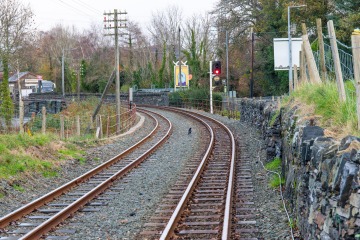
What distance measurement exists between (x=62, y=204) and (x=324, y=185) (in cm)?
634

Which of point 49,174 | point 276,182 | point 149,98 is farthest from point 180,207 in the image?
point 149,98

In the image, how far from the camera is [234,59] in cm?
6712

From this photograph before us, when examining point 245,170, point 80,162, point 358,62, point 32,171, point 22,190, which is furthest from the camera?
point 80,162

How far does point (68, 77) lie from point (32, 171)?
77.6 metres

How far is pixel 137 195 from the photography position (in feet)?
43.0

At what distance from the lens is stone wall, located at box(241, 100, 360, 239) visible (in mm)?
5859

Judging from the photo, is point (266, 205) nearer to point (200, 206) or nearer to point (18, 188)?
point (200, 206)

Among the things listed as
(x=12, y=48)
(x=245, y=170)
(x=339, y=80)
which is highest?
(x=12, y=48)

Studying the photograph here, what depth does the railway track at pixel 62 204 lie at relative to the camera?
968 centimetres

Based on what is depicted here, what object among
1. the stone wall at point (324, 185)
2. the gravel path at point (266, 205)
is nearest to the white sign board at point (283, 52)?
the gravel path at point (266, 205)

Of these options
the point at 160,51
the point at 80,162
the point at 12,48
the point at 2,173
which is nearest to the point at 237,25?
the point at 12,48

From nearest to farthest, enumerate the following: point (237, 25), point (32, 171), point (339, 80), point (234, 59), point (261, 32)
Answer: point (339, 80) → point (32, 171) → point (261, 32) → point (237, 25) → point (234, 59)

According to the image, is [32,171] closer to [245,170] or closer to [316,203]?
[245,170]

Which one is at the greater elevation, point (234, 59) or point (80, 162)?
point (234, 59)
